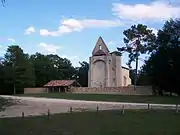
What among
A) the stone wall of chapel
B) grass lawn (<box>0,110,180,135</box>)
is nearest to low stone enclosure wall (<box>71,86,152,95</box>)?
the stone wall of chapel

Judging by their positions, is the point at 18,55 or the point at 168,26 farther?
the point at 18,55

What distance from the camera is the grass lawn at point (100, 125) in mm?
26406

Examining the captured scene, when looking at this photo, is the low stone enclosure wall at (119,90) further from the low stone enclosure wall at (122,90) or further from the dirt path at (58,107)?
the dirt path at (58,107)

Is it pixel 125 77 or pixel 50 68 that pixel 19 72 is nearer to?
pixel 50 68

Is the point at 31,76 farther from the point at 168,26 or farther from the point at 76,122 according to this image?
the point at 76,122

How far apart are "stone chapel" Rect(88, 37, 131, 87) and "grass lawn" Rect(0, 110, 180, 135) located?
83976 mm

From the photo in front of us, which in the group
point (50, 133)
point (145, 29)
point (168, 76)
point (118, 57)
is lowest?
point (50, 133)

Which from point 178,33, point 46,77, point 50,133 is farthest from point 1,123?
point 46,77

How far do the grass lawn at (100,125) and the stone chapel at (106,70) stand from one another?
84.0 metres

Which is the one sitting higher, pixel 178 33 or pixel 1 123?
pixel 178 33

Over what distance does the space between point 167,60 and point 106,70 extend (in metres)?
47.0

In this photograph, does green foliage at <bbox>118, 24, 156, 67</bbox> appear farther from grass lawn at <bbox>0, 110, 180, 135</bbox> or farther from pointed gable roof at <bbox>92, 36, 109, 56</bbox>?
grass lawn at <bbox>0, 110, 180, 135</bbox>

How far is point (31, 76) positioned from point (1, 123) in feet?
289

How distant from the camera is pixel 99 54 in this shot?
12744 centimetres
